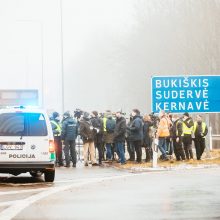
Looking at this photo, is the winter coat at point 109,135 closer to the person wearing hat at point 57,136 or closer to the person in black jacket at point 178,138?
the person wearing hat at point 57,136

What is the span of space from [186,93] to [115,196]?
48.1 feet

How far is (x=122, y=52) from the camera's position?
75062 millimetres

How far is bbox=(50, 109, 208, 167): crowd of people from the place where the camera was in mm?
28797

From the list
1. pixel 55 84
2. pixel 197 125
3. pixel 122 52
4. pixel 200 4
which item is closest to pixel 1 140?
pixel 197 125

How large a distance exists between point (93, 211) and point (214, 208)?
71.7 inches

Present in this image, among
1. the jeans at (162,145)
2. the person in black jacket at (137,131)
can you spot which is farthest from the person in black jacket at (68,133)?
the jeans at (162,145)

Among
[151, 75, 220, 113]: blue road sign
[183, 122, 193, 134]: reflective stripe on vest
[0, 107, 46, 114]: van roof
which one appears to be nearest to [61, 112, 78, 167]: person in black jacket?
[183, 122, 193, 134]: reflective stripe on vest

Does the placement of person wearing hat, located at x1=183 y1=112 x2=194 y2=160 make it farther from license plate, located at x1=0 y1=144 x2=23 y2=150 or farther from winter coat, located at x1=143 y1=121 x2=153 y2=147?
license plate, located at x1=0 y1=144 x2=23 y2=150

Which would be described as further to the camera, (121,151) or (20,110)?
(121,151)

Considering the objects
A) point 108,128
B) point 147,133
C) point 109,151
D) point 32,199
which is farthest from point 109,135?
point 32,199

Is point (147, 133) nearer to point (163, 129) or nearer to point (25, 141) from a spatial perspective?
point (163, 129)

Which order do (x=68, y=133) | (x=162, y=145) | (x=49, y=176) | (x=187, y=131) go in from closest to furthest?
1. (x=49, y=176)
2. (x=68, y=133)
3. (x=187, y=131)
4. (x=162, y=145)

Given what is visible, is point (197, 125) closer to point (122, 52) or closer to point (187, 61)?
point (187, 61)

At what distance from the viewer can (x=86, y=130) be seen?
29.3 metres
